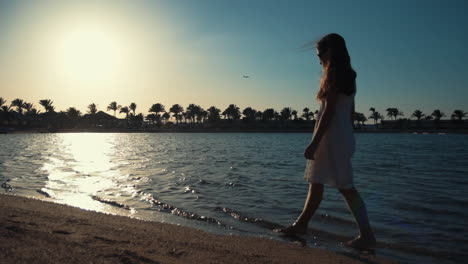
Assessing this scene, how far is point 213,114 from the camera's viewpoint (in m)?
166

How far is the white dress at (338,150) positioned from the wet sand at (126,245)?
0.80 m

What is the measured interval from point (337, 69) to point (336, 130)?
65 centimetres

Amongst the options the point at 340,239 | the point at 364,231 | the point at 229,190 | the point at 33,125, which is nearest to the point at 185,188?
the point at 229,190

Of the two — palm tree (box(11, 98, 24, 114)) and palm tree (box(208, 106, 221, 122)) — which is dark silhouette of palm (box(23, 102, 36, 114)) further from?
palm tree (box(208, 106, 221, 122))

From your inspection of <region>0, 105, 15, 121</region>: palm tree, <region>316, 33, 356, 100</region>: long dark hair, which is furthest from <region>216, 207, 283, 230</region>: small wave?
<region>0, 105, 15, 121</region>: palm tree


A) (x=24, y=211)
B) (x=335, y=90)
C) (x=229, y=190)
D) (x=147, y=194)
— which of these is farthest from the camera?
(x=229, y=190)

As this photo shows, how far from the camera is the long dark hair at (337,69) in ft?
11.4

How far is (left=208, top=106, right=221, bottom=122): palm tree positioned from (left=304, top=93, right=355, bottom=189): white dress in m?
→ 156

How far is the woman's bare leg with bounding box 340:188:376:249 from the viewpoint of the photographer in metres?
3.61

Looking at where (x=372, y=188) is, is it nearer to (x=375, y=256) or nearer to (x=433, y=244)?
(x=433, y=244)

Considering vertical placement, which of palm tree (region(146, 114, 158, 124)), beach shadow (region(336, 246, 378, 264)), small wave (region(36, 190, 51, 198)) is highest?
palm tree (region(146, 114, 158, 124))

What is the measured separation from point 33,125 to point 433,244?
136 m

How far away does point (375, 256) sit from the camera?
140 inches

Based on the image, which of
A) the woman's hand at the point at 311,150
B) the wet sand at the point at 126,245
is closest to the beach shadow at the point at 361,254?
the wet sand at the point at 126,245
